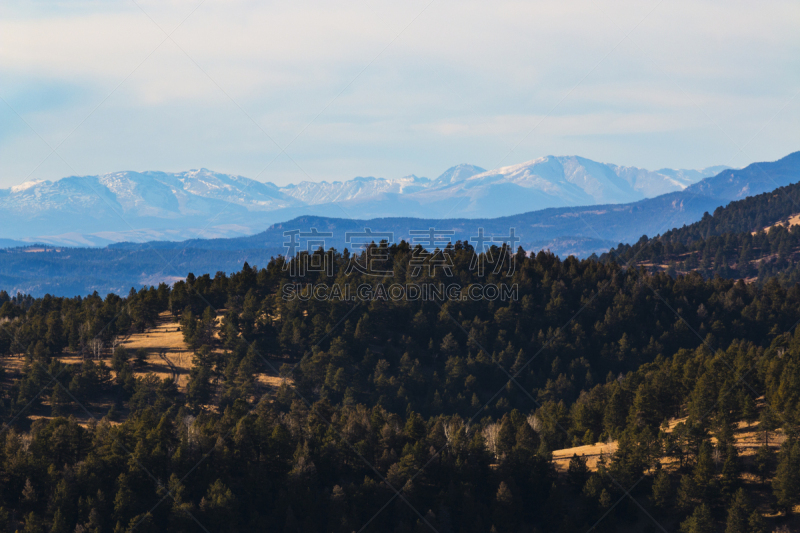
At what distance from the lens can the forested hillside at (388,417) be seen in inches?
2682

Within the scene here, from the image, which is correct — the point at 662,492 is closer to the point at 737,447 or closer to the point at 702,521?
the point at 702,521

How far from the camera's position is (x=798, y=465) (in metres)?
64.1

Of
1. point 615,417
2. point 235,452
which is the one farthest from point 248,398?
point 615,417

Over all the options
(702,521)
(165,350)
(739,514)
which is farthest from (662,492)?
(165,350)

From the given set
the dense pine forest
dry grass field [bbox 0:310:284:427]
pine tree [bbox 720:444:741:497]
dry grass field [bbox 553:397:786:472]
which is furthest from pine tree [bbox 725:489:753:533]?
dry grass field [bbox 0:310:284:427]

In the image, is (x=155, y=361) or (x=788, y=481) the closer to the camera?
(x=788, y=481)

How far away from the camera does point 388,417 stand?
8662 cm

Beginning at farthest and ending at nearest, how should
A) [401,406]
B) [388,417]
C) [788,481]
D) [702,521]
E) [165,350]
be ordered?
[165,350] → [401,406] → [388,417] → [702,521] → [788,481]

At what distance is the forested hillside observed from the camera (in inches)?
2682

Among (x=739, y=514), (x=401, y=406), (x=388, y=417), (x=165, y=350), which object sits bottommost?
(x=739, y=514)

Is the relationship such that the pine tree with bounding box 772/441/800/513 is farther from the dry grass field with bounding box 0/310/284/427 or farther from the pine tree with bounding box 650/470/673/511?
the dry grass field with bounding box 0/310/284/427

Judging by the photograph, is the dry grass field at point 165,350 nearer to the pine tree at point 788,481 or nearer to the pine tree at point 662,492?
the pine tree at point 662,492

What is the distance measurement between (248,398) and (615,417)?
58922 millimetres

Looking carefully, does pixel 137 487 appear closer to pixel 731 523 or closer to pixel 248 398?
pixel 248 398
